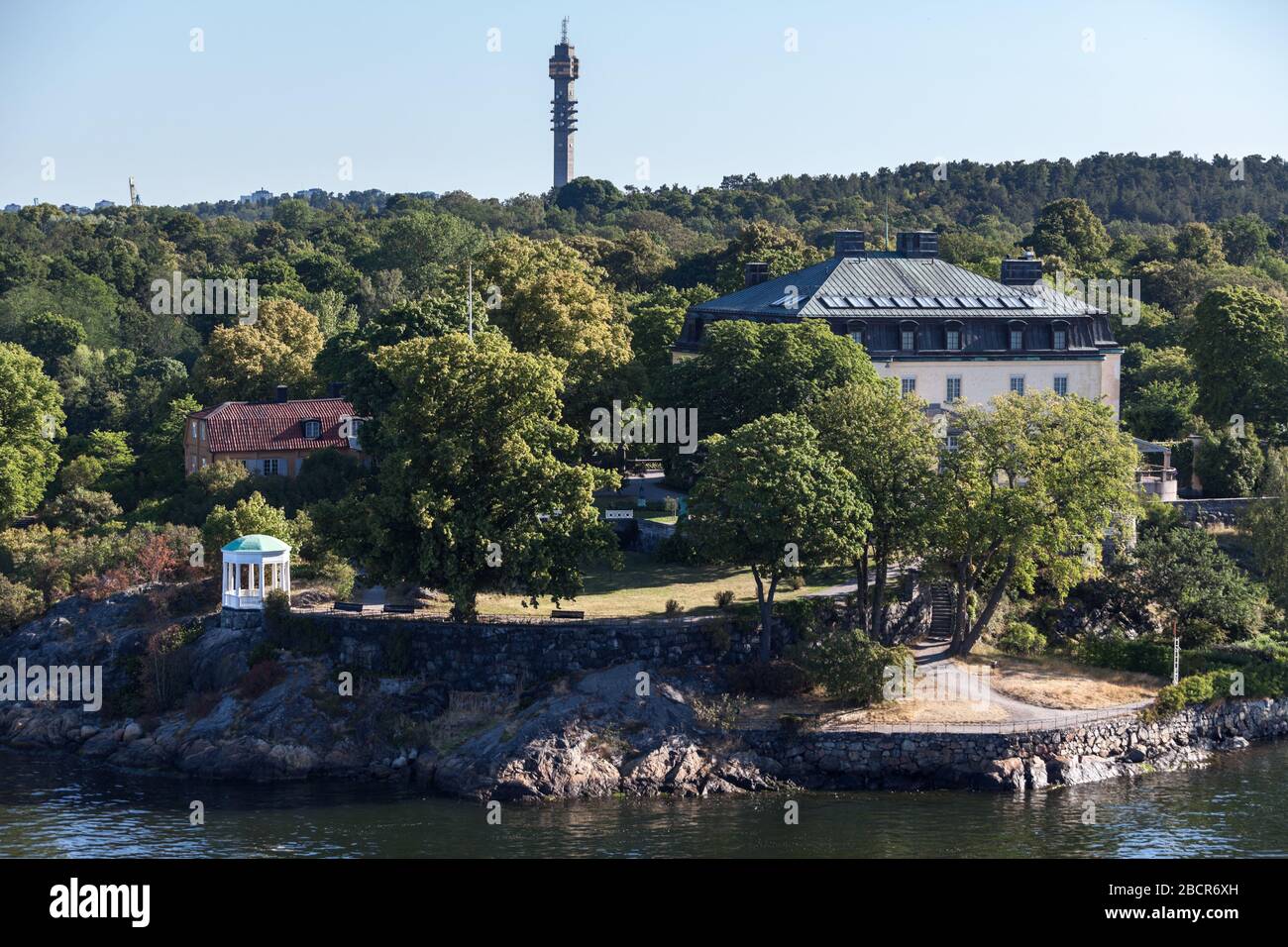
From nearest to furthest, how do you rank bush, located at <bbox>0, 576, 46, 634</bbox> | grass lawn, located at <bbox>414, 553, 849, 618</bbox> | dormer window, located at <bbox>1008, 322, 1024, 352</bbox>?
1. grass lawn, located at <bbox>414, 553, 849, 618</bbox>
2. bush, located at <bbox>0, 576, 46, 634</bbox>
3. dormer window, located at <bbox>1008, 322, 1024, 352</bbox>

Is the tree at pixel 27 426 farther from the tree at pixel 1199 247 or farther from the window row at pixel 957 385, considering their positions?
the tree at pixel 1199 247

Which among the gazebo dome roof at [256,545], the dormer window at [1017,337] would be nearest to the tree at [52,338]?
the gazebo dome roof at [256,545]

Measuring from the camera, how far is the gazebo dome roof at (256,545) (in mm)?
62719

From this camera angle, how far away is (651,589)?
64188 mm

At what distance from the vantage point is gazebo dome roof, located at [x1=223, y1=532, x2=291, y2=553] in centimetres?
6272

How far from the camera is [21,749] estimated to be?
60.4 metres

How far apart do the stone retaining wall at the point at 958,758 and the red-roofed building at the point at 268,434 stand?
3287cm

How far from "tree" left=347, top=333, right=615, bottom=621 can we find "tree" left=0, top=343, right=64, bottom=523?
82.2 feet

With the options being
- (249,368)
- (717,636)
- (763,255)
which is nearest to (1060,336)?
(763,255)

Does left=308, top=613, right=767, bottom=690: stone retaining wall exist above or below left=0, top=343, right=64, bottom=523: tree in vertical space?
below

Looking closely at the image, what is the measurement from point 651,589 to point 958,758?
13.9 m

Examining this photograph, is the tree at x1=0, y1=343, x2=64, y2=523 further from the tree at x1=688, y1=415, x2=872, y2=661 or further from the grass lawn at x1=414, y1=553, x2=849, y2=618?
the tree at x1=688, y1=415, x2=872, y2=661

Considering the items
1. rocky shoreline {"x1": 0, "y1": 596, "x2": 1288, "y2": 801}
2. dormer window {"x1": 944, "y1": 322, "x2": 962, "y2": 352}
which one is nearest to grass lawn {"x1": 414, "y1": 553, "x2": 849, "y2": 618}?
rocky shoreline {"x1": 0, "y1": 596, "x2": 1288, "y2": 801}

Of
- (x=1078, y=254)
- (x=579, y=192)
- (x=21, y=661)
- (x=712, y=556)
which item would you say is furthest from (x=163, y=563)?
(x=579, y=192)
